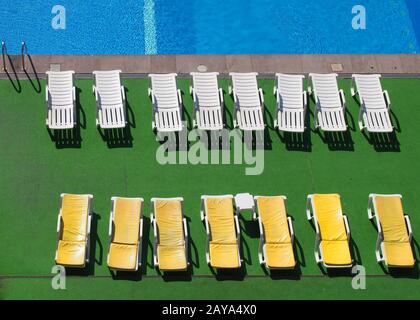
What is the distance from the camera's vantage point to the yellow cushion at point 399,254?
16.8 meters

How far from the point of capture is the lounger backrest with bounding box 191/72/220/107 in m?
19.2

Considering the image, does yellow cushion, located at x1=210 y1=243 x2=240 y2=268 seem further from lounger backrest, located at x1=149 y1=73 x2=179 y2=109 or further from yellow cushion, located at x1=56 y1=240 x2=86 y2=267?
lounger backrest, located at x1=149 y1=73 x2=179 y2=109

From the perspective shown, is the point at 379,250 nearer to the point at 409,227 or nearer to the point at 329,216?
the point at 409,227

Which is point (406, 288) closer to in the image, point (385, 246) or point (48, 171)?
point (385, 246)

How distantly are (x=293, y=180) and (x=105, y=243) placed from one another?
5.18 metres

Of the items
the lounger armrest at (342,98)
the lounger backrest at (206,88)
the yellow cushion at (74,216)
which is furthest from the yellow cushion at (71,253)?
the lounger armrest at (342,98)

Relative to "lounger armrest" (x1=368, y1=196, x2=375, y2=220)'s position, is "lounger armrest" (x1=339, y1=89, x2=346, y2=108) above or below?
above

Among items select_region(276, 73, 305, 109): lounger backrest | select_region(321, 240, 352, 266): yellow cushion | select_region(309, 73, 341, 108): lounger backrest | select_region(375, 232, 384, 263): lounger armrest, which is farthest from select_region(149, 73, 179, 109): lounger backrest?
select_region(375, 232, 384, 263): lounger armrest

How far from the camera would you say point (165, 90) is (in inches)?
757

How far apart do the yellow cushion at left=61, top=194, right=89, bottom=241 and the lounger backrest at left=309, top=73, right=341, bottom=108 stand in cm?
708

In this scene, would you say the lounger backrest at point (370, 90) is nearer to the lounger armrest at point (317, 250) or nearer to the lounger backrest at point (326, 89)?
the lounger backrest at point (326, 89)

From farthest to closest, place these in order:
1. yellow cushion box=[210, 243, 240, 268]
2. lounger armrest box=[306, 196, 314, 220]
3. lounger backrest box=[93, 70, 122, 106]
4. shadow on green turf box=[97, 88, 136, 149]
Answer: lounger backrest box=[93, 70, 122, 106], shadow on green turf box=[97, 88, 136, 149], lounger armrest box=[306, 196, 314, 220], yellow cushion box=[210, 243, 240, 268]

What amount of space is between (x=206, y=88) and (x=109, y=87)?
264cm

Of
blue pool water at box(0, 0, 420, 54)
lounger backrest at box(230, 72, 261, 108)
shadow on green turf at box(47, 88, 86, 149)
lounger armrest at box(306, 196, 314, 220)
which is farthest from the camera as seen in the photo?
blue pool water at box(0, 0, 420, 54)
